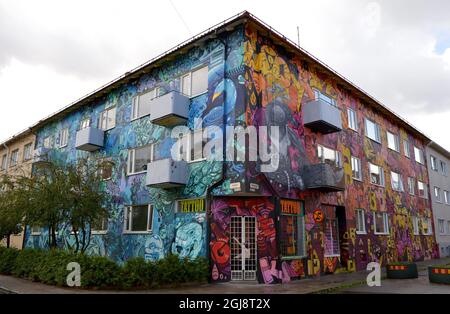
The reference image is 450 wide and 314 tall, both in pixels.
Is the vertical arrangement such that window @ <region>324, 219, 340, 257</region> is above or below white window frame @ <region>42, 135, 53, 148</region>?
below

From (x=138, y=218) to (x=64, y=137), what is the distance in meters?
9.93

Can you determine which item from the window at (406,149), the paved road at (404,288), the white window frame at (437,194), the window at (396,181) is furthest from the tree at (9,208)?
the white window frame at (437,194)

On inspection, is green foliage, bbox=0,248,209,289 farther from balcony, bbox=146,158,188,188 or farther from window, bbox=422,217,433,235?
window, bbox=422,217,433,235

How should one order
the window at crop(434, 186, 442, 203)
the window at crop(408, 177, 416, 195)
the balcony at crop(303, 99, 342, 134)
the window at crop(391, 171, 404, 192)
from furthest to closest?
the window at crop(434, 186, 442, 203)
the window at crop(408, 177, 416, 195)
the window at crop(391, 171, 404, 192)
the balcony at crop(303, 99, 342, 134)

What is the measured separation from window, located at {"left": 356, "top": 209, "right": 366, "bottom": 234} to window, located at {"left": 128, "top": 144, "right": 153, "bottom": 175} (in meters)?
11.0

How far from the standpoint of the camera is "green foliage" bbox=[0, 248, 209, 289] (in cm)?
1171

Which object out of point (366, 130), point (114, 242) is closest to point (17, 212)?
point (114, 242)

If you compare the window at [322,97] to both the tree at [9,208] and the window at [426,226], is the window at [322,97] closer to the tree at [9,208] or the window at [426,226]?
the window at [426,226]

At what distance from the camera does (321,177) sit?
15.8m

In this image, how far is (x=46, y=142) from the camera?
26.1 meters

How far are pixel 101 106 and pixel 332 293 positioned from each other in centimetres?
1593

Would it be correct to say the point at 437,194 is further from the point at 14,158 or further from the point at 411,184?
the point at 14,158

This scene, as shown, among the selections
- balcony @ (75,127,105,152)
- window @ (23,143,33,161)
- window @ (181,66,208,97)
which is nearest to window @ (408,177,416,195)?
window @ (181,66,208,97)

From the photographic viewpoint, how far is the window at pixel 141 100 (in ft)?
60.3
